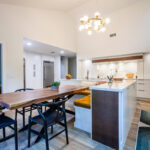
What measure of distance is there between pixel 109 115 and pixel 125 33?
4.49 meters

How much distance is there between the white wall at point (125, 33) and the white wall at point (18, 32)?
1797 millimetres

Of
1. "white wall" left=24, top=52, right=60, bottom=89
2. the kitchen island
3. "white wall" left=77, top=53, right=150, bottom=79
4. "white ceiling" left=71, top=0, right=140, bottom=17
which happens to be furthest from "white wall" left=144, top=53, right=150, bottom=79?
"white wall" left=24, top=52, right=60, bottom=89

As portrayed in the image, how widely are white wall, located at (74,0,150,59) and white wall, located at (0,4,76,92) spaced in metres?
1.80

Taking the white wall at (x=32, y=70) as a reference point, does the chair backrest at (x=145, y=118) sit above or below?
below

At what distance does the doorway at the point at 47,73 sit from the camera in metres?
6.49

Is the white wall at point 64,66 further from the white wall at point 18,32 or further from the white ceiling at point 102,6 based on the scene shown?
the white ceiling at point 102,6

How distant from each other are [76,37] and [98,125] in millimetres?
5494

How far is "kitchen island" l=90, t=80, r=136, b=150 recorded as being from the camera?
151cm

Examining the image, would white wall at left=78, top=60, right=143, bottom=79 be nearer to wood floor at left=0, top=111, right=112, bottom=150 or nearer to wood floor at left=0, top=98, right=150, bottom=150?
wood floor at left=0, top=98, right=150, bottom=150

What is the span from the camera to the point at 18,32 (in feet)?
11.7

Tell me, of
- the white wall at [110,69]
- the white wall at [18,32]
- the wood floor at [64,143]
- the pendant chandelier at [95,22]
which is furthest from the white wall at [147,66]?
the white wall at [18,32]

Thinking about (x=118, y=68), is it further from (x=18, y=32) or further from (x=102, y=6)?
(x=18, y=32)

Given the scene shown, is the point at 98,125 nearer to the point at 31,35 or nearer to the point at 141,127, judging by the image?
the point at 141,127

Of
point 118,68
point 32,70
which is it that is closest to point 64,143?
point 118,68
